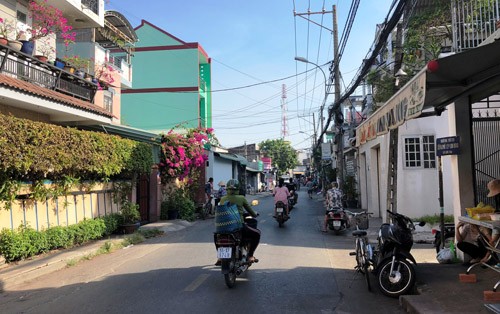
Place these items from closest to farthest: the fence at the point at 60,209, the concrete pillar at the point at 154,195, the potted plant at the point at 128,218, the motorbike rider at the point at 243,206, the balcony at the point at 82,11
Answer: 1. the motorbike rider at the point at 243,206
2. the fence at the point at 60,209
3. the potted plant at the point at 128,218
4. the balcony at the point at 82,11
5. the concrete pillar at the point at 154,195

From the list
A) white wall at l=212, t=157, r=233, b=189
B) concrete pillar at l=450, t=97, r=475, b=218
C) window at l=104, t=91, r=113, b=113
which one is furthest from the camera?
white wall at l=212, t=157, r=233, b=189

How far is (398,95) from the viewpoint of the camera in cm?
598

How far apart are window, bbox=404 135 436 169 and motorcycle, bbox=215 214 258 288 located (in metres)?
8.88

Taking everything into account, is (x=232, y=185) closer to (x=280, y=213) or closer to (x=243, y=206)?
(x=243, y=206)

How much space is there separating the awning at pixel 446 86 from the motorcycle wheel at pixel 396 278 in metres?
2.00

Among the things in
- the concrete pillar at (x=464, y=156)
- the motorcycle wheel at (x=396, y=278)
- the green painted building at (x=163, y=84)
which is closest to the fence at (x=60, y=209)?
the motorcycle wheel at (x=396, y=278)

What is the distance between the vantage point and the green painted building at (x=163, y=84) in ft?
108

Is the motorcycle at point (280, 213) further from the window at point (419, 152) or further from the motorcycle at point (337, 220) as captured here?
the window at point (419, 152)

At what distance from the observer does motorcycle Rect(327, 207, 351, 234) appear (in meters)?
12.8

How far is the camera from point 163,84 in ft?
110

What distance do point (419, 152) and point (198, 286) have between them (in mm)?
9997

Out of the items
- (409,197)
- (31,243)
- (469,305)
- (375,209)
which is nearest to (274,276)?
(469,305)

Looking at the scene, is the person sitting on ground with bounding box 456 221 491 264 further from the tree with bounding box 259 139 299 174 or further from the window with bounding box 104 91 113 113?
the tree with bounding box 259 139 299 174

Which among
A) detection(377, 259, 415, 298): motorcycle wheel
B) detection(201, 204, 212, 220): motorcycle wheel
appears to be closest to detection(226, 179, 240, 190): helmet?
detection(377, 259, 415, 298): motorcycle wheel
